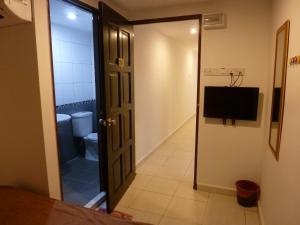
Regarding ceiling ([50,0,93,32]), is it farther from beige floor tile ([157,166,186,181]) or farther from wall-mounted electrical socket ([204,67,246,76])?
beige floor tile ([157,166,186,181])

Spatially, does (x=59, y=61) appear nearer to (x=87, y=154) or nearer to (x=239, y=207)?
(x=87, y=154)

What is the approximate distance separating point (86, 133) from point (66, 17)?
1.84 m

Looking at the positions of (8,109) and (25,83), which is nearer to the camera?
(25,83)

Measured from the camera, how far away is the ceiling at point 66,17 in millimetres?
2529

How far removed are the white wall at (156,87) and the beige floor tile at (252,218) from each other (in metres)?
1.73

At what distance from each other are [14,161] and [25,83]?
27.0 inches

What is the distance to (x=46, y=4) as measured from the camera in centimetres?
158

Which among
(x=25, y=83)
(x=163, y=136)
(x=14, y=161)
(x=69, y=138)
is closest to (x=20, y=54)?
(x=25, y=83)

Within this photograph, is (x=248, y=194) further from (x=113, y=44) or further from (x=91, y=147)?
(x=91, y=147)

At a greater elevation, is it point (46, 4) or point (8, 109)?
point (46, 4)

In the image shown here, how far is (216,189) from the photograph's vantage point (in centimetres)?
275

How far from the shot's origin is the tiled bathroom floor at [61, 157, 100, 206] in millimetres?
2586

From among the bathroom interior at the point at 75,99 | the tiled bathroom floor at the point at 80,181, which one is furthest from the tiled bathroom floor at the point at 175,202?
the bathroom interior at the point at 75,99

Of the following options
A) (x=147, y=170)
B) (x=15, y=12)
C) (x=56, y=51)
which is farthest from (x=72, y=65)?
(x=15, y=12)
